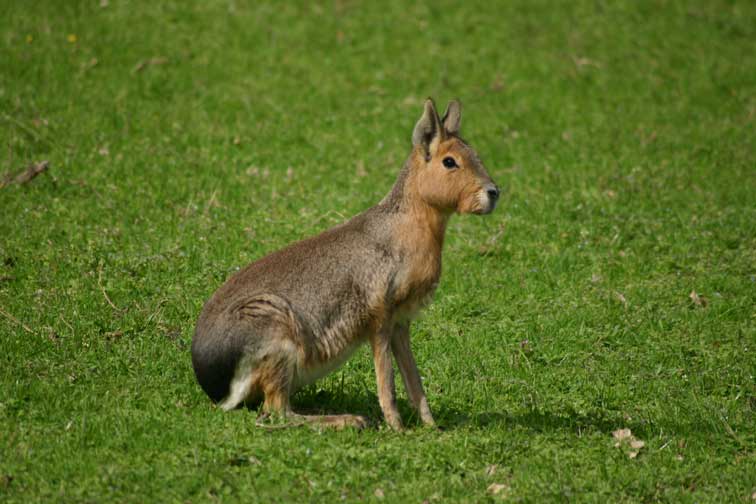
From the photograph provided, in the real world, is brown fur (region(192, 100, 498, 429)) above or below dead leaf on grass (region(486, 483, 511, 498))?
above

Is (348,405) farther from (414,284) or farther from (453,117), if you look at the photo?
(453,117)

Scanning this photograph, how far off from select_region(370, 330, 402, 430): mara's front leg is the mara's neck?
1.94ft

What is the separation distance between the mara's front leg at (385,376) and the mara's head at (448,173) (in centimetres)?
92

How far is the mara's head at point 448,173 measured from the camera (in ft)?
19.8

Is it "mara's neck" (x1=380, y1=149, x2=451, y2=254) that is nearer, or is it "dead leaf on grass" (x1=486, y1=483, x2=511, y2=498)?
"dead leaf on grass" (x1=486, y1=483, x2=511, y2=498)

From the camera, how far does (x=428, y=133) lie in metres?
6.13

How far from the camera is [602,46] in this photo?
14.0 metres

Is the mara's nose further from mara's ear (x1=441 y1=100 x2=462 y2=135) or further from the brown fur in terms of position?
mara's ear (x1=441 y1=100 x2=462 y2=135)

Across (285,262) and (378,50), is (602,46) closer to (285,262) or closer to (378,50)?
(378,50)

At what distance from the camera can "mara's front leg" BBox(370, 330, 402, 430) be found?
6.07 m

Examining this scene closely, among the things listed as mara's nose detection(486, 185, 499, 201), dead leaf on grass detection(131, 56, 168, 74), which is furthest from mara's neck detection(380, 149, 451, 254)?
dead leaf on grass detection(131, 56, 168, 74)

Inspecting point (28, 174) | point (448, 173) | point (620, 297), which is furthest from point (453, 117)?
point (28, 174)

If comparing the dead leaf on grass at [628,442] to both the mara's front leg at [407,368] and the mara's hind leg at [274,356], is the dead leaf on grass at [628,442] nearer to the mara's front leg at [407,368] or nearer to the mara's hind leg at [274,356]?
the mara's front leg at [407,368]

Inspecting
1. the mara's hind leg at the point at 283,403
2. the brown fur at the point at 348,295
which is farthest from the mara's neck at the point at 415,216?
the mara's hind leg at the point at 283,403
